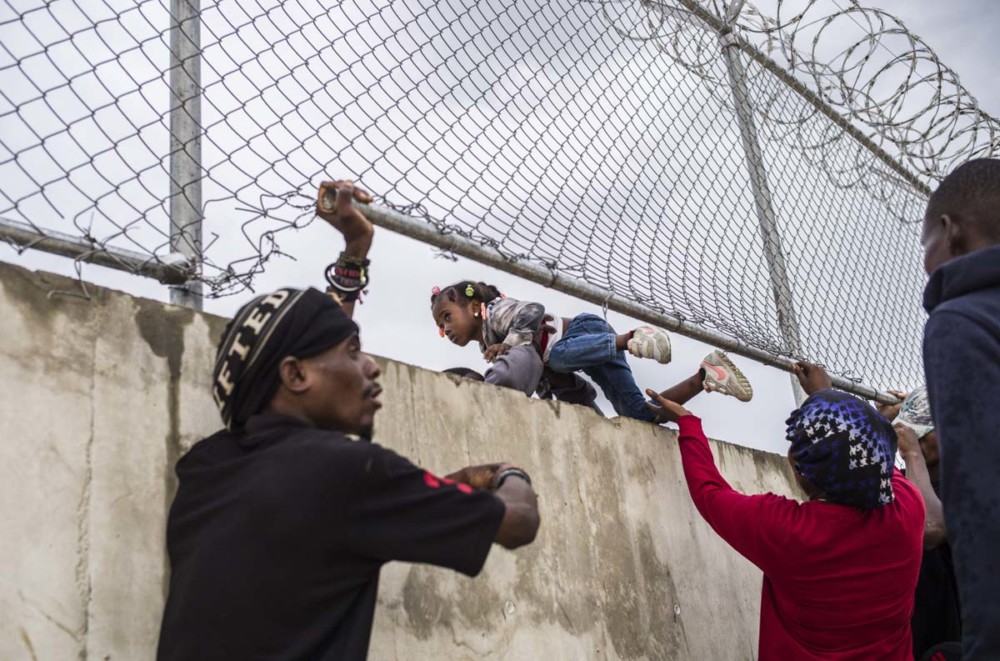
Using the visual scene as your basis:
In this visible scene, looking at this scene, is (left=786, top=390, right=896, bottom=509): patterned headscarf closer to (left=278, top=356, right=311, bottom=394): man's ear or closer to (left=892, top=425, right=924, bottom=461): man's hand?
(left=892, top=425, right=924, bottom=461): man's hand

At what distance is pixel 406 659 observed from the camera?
2.50 metres

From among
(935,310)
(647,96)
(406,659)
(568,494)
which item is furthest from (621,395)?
(935,310)

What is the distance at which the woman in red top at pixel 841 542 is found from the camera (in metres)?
2.92

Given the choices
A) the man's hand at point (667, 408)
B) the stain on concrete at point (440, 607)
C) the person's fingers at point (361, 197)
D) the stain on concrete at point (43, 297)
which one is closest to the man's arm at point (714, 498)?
the man's hand at point (667, 408)

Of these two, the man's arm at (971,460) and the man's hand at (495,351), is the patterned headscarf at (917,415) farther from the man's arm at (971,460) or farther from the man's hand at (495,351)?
the man's arm at (971,460)

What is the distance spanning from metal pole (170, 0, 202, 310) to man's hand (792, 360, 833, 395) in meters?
2.66

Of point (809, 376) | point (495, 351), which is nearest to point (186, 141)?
point (495, 351)

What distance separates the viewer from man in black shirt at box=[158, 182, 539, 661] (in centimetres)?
182

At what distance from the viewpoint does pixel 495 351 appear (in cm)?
370

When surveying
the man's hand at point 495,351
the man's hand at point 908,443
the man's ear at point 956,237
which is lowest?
the man's ear at point 956,237

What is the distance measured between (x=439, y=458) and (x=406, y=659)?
0.55 m

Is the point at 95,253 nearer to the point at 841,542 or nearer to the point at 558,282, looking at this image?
the point at 558,282

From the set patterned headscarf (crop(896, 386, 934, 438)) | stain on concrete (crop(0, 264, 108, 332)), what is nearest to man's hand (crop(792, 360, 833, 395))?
patterned headscarf (crop(896, 386, 934, 438))

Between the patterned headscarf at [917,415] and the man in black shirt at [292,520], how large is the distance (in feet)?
8.13
